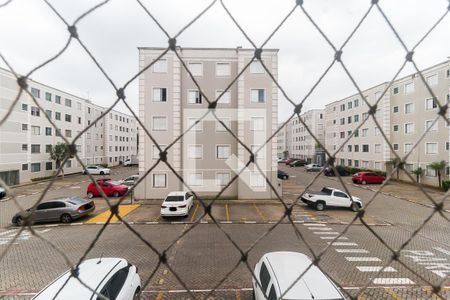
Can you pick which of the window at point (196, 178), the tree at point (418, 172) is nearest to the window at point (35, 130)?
the window at point (196, 178)

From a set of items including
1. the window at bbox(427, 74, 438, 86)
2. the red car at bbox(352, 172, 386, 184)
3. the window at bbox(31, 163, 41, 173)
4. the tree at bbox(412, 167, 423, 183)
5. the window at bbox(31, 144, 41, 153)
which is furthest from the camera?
the window at bbox(31, 163, 41, 173)

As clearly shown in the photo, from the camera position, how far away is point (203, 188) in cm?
1413

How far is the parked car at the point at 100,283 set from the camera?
3.38 meters

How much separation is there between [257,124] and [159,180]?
6.30 metres

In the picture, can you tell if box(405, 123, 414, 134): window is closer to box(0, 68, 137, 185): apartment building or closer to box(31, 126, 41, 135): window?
box(0, 68, 137, 185): apartment building

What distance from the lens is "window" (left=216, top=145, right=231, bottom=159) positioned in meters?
14.4

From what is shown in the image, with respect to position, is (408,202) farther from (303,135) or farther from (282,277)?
(303,135)

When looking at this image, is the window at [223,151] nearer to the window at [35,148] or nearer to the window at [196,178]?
the window at [196,178]

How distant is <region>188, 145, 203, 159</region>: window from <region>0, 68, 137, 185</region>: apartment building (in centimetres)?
789

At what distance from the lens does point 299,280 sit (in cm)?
330

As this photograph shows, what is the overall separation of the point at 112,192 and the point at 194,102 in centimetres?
714

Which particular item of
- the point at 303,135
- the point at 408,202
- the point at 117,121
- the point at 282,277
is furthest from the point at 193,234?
the point at 303,135

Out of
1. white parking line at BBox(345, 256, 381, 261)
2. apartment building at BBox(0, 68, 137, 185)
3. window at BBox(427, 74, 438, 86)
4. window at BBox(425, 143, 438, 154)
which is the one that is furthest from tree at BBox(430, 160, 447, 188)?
apartment building at BBox(0, 68, 137, 185)

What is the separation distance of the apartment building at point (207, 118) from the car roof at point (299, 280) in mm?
8858
